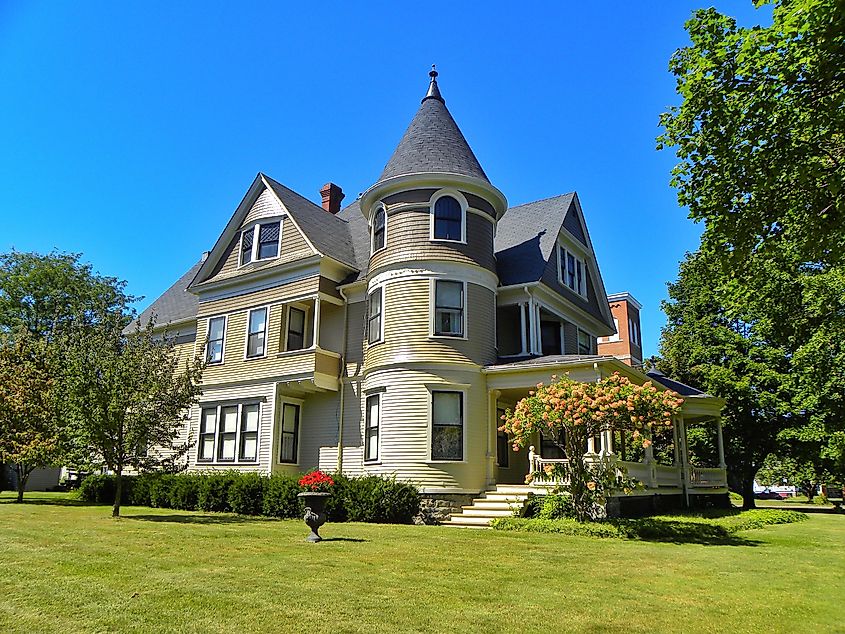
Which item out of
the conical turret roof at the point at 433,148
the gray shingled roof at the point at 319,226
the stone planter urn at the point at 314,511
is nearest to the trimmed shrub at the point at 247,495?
the stone planter urn at the point at 314,511

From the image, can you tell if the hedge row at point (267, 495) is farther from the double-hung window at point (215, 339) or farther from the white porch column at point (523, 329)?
the white porch column at point (523, 329)

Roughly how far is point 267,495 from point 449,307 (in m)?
7.35

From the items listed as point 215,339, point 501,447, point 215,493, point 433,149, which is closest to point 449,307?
point 501,447

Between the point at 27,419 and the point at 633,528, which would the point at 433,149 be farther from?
the point at 27,419

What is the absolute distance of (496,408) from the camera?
2047 centimetres

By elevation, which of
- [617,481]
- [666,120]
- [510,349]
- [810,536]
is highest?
[666,120]

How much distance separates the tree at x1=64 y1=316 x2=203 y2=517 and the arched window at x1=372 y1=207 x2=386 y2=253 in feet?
22.7

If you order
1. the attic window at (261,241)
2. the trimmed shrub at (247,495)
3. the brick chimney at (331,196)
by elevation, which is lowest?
the trimmed shrub at (247,495)

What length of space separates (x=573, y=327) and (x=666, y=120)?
13.5 meters

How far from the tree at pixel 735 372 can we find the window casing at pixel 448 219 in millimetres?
13859

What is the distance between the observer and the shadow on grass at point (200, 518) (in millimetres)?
16297

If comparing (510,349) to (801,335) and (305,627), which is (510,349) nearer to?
(801,335)

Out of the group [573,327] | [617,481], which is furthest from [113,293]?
[617,481]

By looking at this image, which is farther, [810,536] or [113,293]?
[113,293]
